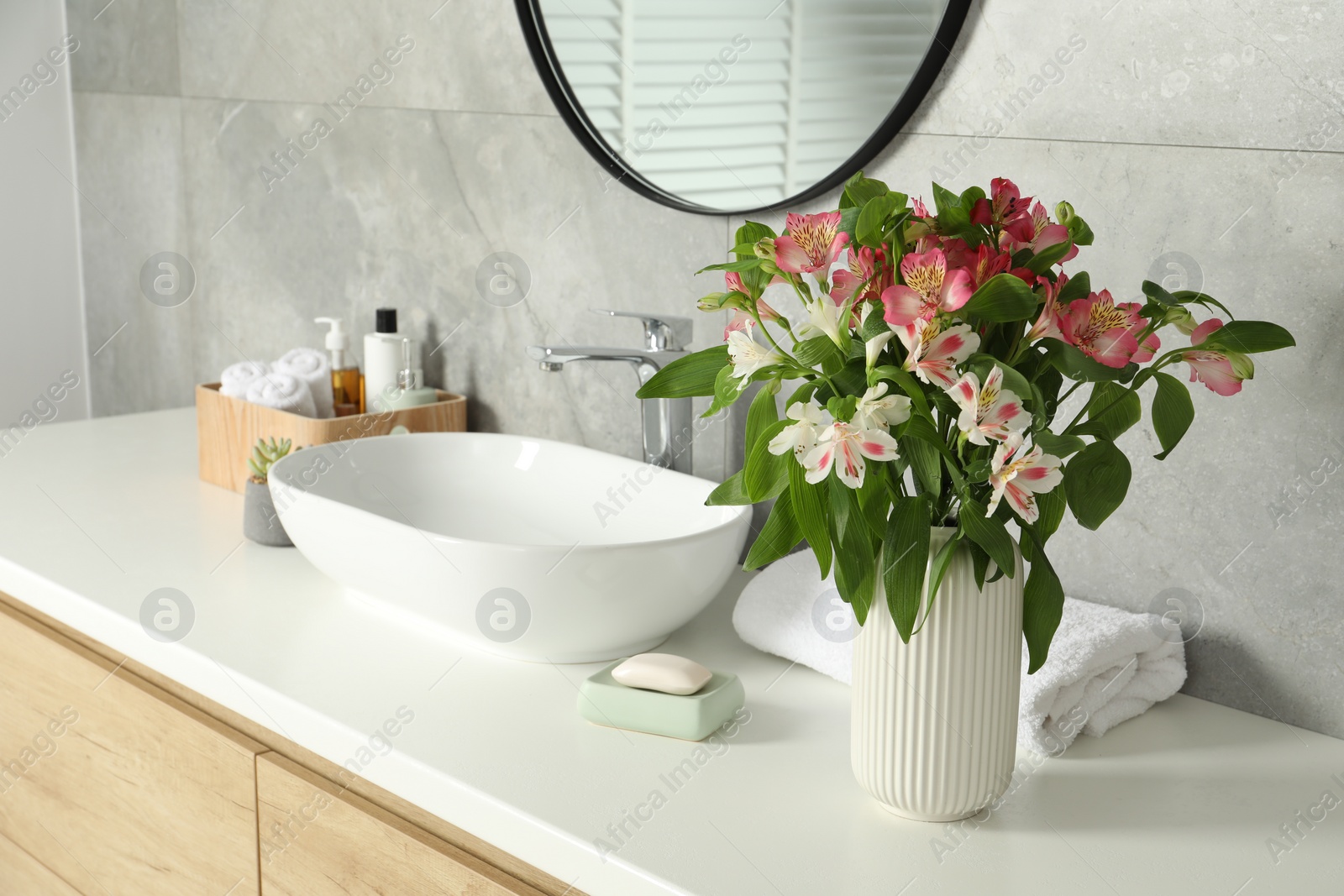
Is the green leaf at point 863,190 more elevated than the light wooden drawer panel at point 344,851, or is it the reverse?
the green leaf at point 863,190

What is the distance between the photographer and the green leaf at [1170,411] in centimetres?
78

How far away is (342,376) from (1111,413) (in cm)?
120

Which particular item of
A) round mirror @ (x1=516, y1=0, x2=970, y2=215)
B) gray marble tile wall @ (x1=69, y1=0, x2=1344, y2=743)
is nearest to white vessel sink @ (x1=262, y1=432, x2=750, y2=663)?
gray marble tile wall @ (x1=69, y1=0, x2=1344, y2=743)

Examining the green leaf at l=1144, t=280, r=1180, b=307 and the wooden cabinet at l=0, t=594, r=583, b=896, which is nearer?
the green leaf at l=1144, t=280, r=1180, b=307

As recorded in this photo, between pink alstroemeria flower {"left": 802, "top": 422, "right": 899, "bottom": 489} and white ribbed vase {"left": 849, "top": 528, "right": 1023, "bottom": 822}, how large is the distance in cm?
11

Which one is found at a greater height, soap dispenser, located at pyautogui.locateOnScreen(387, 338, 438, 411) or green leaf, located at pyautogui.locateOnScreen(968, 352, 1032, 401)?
green leaf, located at pyautogui.locateOnScreen(968, 352, 1032, 401)

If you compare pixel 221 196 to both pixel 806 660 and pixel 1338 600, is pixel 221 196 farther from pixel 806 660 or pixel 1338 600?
pixel 1338 600

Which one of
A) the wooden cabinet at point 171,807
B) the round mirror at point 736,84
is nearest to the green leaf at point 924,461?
the wooden cabinet at point 171,807

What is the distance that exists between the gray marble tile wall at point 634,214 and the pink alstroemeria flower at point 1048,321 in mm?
346

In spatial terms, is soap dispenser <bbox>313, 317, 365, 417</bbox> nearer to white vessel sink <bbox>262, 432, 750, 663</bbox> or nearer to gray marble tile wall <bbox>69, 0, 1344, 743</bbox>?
gray marble tile wall <bbox>69, 0, 1344, 743</bbox>

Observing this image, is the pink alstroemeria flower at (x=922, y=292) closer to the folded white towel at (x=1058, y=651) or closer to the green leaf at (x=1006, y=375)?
the green leaf at (x=1006, y=375)

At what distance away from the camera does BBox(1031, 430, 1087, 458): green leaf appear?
0.69 m

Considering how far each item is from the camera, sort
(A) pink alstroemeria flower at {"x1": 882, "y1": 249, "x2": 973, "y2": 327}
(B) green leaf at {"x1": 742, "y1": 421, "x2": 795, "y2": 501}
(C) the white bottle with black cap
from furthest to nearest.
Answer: (C) the white bottle with black cap
(B) green leaf at {"x1": 742, "y1": 421, "x2": 795, "y2": 501}
(A) pink alstroemeria flower at {"x1": 882, "y1": 249, "x2": 973, "y2": 327}

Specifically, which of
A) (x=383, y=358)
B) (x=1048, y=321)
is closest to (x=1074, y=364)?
Result: (x=1048, y=321)
